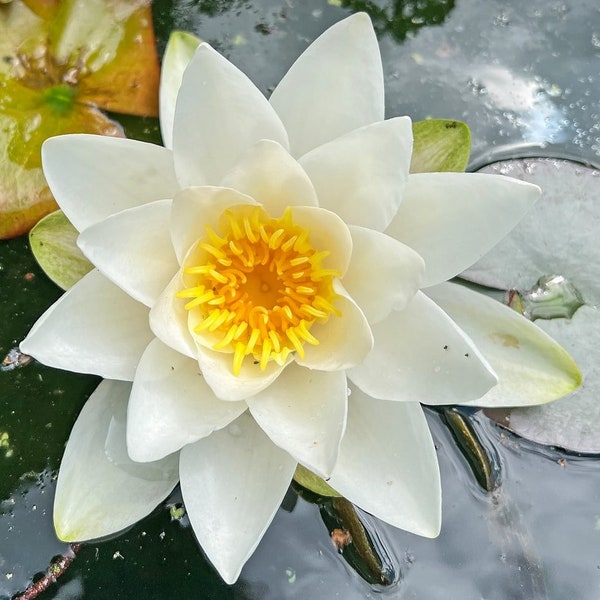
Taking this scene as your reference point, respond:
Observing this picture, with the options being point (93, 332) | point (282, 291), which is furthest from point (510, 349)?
point (93, 332)

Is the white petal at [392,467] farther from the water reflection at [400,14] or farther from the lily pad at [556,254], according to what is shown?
the water reflection at [400,14]

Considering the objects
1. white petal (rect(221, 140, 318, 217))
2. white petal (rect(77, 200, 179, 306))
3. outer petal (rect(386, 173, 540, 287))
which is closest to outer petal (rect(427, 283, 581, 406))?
outer petal (rect(386, 173, 540, 287))

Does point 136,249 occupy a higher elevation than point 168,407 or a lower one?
higher

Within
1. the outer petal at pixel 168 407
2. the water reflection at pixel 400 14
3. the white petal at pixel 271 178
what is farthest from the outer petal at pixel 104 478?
the water reflection at pixel 400 14

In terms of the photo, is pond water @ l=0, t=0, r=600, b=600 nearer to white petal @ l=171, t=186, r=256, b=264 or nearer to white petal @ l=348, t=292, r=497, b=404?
white petal @ l=348, t=292, r=497, b=404

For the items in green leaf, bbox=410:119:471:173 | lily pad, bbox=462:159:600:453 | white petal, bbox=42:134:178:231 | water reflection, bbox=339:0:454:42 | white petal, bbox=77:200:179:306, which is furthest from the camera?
water reflection, bbox=339:0:454:42

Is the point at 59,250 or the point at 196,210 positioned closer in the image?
the point at 196,210

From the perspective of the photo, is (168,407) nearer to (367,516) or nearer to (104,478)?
(104,478)
